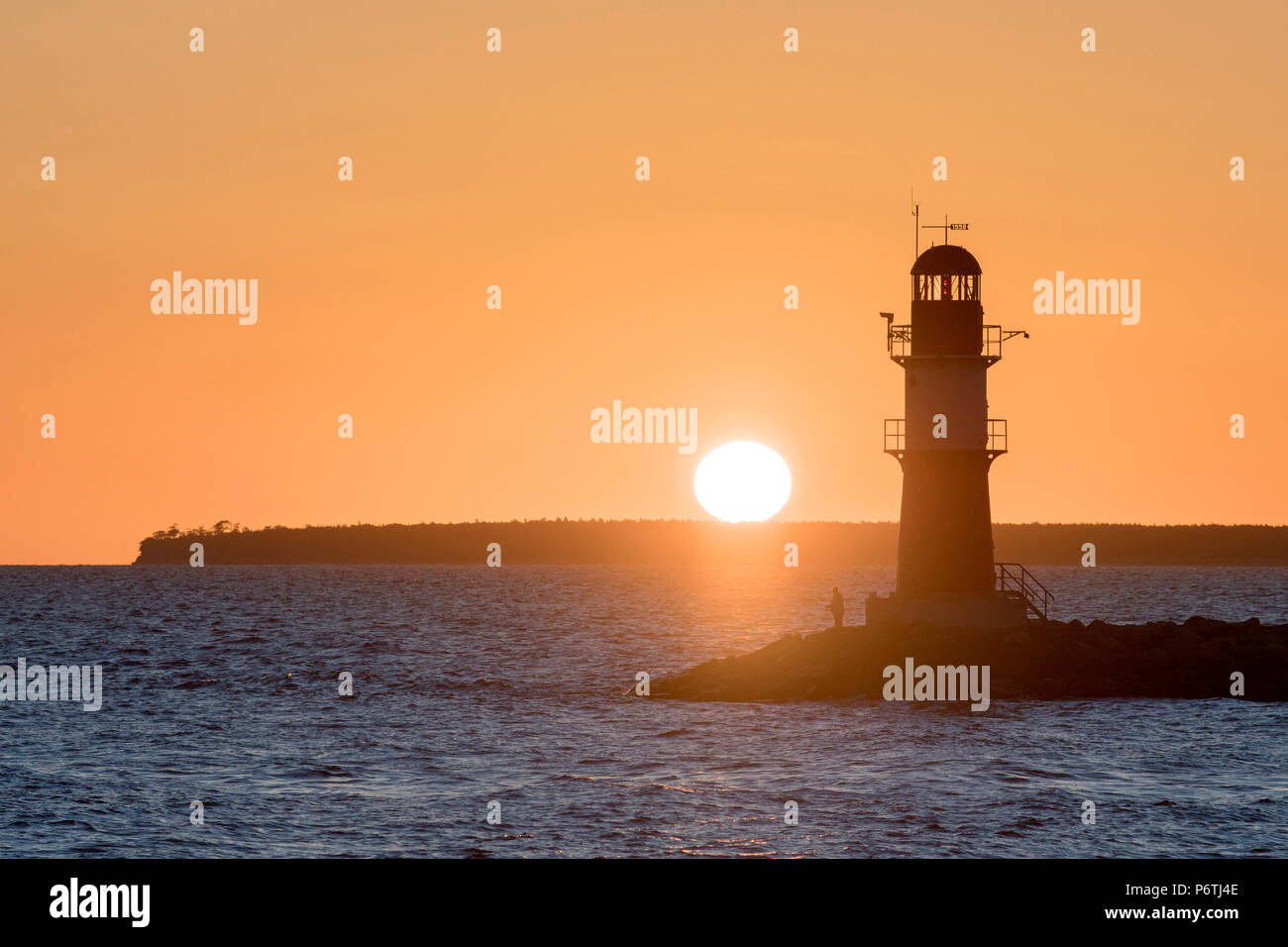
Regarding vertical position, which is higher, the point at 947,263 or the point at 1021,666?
the point at 947,263

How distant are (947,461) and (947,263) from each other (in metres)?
5.65

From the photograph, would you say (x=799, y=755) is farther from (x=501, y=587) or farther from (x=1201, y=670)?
(x=501, y=587)

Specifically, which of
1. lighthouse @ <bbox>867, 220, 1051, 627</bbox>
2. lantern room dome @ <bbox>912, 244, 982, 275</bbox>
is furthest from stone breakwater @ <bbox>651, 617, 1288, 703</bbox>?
lantern room dome @ <bbox>912, 244, 982, 275</bbox>

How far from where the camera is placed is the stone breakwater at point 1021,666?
40094 mm

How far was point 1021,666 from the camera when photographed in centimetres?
4038

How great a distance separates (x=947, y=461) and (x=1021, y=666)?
5.98 metres

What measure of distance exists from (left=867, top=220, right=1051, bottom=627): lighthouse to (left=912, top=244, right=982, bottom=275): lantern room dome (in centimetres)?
15

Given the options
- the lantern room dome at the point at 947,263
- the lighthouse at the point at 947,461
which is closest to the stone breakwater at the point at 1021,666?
the lighthouse at the point at 947,461

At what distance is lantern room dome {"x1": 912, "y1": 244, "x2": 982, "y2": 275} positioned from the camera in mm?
40969

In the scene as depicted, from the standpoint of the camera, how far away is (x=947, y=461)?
39.6 meters

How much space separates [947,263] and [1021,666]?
438 inches

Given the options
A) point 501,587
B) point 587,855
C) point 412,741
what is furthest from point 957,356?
point 501,587

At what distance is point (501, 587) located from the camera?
520 ft
